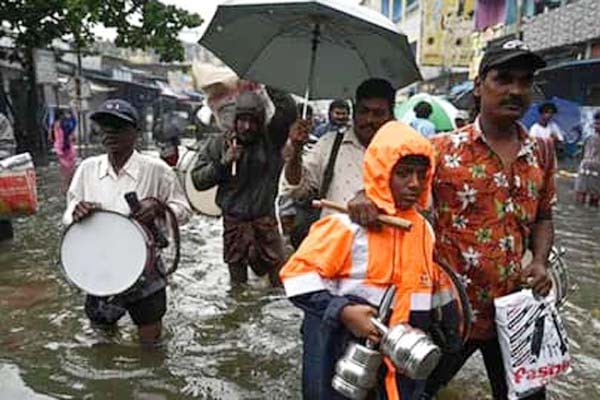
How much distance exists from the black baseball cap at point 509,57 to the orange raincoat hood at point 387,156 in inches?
20.9

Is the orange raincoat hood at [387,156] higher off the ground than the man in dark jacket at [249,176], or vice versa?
the orange raincoat hood at [387,156]

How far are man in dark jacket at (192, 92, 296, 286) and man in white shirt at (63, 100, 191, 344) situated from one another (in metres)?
1.16

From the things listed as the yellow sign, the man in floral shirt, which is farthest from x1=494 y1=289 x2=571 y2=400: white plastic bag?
the yellow sign

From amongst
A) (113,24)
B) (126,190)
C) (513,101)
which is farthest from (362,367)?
(113,24)

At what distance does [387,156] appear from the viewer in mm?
2488

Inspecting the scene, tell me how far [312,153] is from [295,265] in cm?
157

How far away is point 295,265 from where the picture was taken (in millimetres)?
2541

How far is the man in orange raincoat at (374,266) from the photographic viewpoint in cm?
249

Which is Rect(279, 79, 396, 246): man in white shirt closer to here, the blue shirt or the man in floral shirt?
the man in floral shirt

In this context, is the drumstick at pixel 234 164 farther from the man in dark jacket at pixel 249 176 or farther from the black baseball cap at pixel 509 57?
the black baseball cap at pixel 509 57

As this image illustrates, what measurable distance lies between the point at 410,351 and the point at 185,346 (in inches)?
122

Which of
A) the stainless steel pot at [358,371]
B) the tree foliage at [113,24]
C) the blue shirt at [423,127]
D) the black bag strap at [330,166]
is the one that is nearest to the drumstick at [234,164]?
the black bag strap at [330,166]

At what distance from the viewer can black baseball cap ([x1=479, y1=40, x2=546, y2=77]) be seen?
2773 millimetres

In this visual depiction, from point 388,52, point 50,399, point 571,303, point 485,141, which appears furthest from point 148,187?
point 571,303
